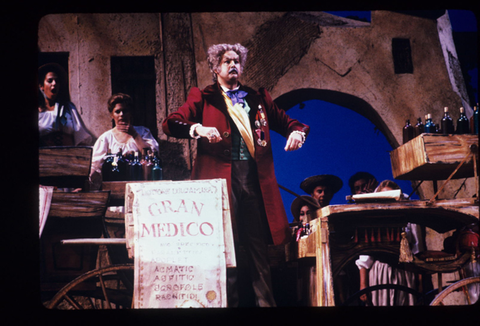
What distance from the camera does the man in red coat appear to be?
3.94 m

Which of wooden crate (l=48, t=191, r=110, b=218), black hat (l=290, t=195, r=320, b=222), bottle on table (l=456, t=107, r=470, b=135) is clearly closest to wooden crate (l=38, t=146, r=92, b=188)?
wooden crate (l=48, t=191, r=110, b=218)

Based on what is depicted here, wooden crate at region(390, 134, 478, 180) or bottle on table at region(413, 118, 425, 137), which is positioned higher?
Answer: bottle on table at region(413, 118, 425, 137)

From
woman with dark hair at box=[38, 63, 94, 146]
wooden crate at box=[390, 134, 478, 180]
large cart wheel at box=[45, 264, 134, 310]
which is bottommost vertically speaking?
large cart wheel at box=[45, 264, 134, 310]

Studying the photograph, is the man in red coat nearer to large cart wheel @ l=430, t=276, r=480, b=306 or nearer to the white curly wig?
the white curly wig

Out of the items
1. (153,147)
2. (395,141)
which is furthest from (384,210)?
(153,147)

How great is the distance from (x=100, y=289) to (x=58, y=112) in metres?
1.36

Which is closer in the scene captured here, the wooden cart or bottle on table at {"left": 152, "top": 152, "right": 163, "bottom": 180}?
the wooden cart

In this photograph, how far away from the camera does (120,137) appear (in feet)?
13.9

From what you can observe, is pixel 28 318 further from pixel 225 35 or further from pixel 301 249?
pixel 225 35

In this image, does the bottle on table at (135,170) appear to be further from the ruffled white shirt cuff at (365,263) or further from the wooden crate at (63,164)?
the ruffled white shirt cuff at (365,263)

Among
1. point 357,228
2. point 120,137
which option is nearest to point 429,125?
point 357,228

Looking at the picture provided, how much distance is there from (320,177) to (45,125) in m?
2.09

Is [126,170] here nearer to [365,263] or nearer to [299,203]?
[299,203]

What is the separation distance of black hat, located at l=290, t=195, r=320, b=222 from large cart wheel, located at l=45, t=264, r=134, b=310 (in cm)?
133
